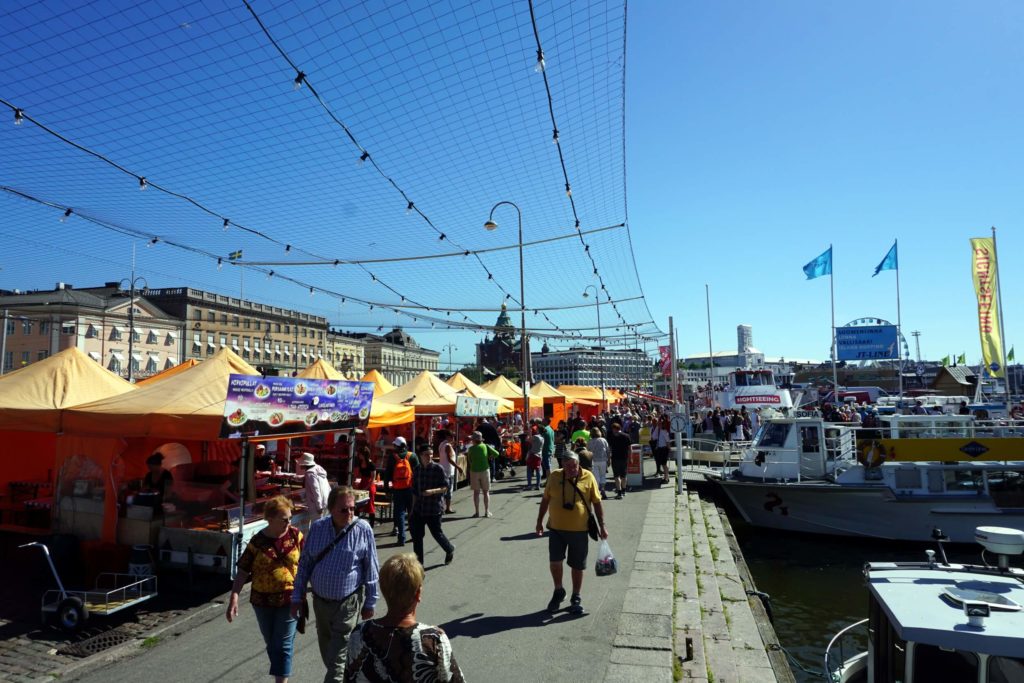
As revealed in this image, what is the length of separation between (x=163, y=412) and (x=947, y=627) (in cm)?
868

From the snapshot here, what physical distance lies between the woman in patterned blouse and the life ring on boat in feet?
49.5

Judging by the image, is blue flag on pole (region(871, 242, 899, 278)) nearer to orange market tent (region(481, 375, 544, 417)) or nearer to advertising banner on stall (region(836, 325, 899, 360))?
advertising banner on stall (region(836, 325, 899, 360))

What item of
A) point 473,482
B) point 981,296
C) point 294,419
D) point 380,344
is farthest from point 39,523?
point 380,344

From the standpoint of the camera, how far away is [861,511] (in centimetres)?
1523

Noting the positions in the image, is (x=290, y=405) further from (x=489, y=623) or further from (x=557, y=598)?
(x=557, y=598)

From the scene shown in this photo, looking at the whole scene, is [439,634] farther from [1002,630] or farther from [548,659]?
[1002,630]

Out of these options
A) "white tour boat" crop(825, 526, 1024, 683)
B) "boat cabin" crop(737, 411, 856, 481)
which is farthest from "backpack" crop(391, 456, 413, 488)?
"boat cabin" crop(737, 411, 856, 481)

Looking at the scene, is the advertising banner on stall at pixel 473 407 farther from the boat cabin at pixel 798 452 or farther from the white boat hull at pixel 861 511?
the boat cabin at pixel 798 452

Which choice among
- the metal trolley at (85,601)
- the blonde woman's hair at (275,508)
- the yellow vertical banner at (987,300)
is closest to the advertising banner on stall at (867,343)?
the yellow vertical banner at (987,300)

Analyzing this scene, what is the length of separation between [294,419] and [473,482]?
15.2 feet

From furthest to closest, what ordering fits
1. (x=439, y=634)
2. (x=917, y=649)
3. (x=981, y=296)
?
(x=981, y=296), (x=917, y=649), (x=439, y=634)

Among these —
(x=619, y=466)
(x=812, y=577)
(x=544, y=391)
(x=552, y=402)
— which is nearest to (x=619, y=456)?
(x=619, y=466)

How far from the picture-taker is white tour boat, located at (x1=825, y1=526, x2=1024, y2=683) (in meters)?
4.18

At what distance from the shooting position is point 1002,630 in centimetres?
413
